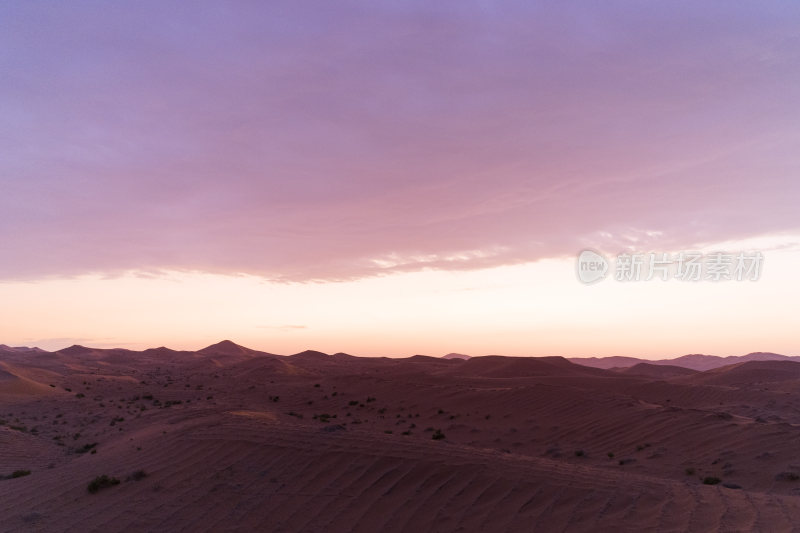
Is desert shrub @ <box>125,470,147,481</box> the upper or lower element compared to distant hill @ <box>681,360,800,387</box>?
lower

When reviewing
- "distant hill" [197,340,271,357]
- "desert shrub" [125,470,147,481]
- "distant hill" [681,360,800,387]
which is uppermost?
"distant hill" [681,360,800,387]

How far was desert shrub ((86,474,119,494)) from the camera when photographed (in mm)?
9703

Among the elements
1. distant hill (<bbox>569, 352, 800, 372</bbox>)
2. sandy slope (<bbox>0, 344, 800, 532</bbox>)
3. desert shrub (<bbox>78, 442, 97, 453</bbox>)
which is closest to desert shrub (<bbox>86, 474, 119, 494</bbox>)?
sandy slope (<bbox>0, 344, 800, 532</bbox>)

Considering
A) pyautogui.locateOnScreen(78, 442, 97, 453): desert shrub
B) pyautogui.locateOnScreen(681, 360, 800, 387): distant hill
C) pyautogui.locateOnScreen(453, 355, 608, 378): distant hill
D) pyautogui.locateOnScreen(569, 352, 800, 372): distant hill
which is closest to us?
pyautogui.locateOnScreen(78, 442, 97, 453): desert shrub

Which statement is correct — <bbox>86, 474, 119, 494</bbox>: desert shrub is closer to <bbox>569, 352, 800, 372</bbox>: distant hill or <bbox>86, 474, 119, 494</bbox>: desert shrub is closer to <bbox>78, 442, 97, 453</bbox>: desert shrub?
<bbox>78, 442, 97, 453</bbox>: desert shrub

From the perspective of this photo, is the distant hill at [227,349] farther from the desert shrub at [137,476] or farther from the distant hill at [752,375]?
the desert shrub at [137,476]

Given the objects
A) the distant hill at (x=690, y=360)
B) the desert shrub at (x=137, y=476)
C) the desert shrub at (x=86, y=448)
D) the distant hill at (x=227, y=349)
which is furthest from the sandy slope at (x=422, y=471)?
the distant hill at (x=690, y=360)

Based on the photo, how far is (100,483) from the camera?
32.4ft

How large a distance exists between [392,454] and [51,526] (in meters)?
5.84

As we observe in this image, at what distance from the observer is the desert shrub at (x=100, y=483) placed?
9703 millimetres

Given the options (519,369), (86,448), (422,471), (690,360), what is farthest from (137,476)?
(690,360)

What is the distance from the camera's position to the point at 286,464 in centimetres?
990

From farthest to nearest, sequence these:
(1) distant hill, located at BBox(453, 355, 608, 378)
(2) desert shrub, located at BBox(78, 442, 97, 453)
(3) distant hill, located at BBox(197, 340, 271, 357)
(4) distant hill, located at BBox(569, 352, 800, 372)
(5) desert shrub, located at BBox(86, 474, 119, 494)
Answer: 1. (4) distant hill, located at BBox(569, 352, 800, 372)
2. (3) distant hill, located at BBox(197, 340, 271, 357)
3. (1) distant hill, located at BBox(453, 355, 608, 378)
4. (2) desert shrub, located at BBox(78, 442, 97, 453)
5. (5) desert shrub, located at BBox(86, 474, 119, 494)

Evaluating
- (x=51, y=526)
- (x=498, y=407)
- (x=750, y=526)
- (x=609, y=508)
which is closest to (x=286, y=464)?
(x=51, y=526)
